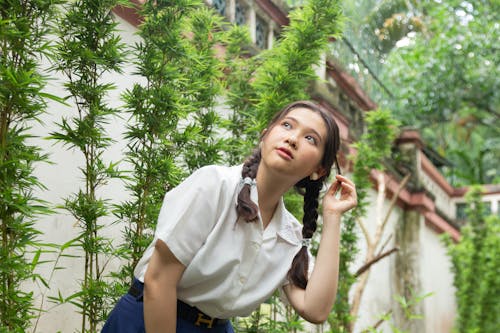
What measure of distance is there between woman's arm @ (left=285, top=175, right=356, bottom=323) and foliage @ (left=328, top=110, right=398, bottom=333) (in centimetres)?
219

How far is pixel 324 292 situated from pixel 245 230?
0.31 meters

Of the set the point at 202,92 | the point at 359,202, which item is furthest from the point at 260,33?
the point at 202,92

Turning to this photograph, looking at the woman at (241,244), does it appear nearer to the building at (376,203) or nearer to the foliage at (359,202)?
the building at (376,203)

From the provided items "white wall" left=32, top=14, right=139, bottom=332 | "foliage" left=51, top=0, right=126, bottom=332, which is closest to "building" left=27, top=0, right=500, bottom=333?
"white wall" left=32, top=14, right=139, bottom=332

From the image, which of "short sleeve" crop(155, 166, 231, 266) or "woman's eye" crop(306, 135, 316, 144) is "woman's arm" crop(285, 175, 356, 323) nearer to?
"woman's eye" crop(306, 135, 316, 144)

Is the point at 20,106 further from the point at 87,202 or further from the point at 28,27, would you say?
the point at 87,202

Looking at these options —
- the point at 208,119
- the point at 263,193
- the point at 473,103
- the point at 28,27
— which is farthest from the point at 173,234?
the point at 473,103

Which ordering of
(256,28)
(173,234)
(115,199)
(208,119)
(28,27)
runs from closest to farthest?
1. (173,234)
2. (28,27)
3. (208,119)
4. (115,199)
5. (256,28)

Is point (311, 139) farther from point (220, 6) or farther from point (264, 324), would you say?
point (220, 6)

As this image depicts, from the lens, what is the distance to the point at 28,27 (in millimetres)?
1809

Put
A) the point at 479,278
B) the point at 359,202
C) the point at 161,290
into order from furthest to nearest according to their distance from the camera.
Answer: the point at 479,278 → the point at 359,202 → the point at 161,290

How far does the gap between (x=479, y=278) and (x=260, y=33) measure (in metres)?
5.55

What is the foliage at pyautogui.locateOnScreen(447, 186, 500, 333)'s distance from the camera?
8438 millimetres

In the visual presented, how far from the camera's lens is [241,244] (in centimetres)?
167
